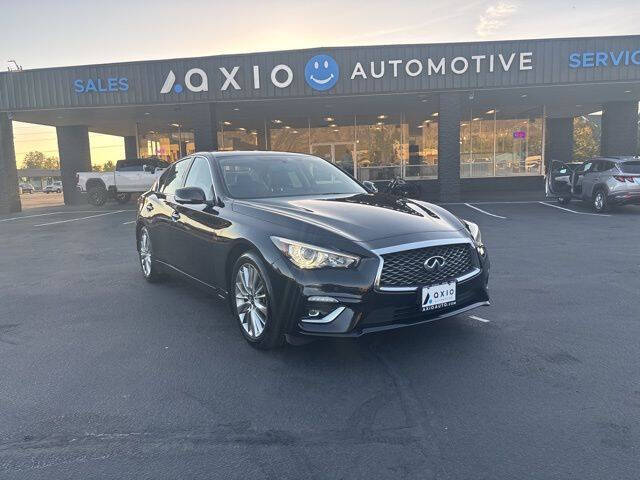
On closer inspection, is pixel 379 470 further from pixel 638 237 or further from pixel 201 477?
pixel 638 237

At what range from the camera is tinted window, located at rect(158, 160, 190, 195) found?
19.8 ft

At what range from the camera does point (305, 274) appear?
3.72 m

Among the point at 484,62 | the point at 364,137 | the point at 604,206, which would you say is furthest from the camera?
the point at 364,137

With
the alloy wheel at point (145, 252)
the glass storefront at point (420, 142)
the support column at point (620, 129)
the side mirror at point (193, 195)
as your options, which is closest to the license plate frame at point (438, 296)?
the side mirror at point (193, 195)

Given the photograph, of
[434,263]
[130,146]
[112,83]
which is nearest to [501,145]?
[112,83]

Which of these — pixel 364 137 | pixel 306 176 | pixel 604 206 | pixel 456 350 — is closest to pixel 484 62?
pixel 604 206

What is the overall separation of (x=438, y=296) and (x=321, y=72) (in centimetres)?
1490

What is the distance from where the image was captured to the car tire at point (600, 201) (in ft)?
45.0

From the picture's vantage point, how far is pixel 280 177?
5328 millimetres

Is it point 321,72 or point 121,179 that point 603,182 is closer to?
point 321,72

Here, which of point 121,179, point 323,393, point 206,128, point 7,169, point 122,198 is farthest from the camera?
point 122,198

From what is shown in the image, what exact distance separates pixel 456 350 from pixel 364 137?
70.1 ft

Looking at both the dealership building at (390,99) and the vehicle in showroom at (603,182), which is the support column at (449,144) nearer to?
the dealership building at (390,99)

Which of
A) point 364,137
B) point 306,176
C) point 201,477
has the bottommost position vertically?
point 201,477
